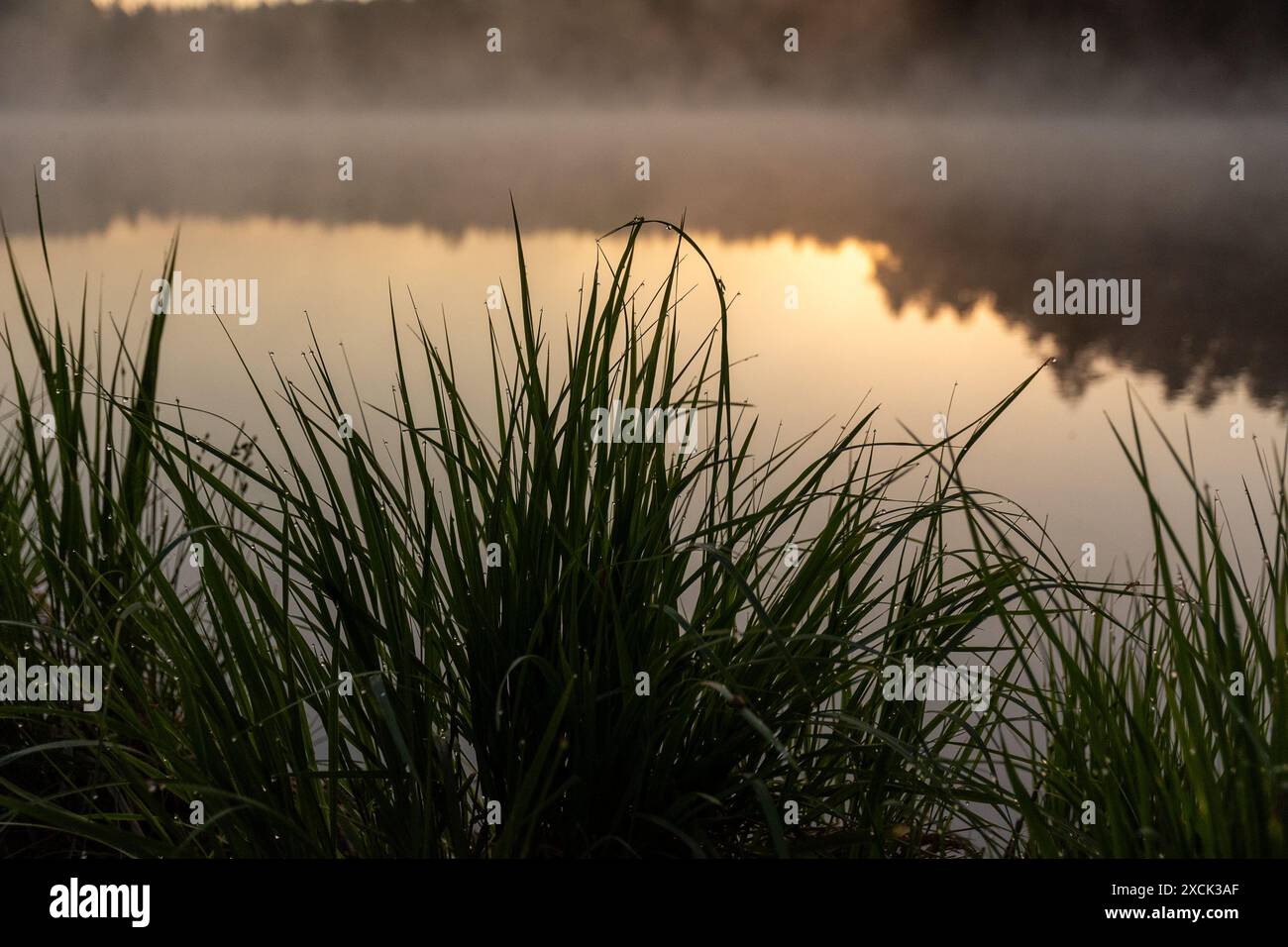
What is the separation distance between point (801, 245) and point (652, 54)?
145 cm

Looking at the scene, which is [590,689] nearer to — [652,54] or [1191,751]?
[1191,751]

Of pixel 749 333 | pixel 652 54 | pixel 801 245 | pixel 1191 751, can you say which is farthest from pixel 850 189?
pixel 1191 751

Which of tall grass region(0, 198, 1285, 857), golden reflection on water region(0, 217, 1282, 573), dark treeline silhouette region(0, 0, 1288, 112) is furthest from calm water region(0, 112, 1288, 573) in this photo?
tall grass region(0, 198, 1285, 857)

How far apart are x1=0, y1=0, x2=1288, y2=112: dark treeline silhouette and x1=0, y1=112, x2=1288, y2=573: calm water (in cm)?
16

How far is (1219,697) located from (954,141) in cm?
544

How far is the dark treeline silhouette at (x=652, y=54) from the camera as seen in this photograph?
498 cm

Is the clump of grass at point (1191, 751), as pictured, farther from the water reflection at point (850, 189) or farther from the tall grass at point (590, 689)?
the water reflection at point (850, 189)

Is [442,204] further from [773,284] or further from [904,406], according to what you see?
[904,406]

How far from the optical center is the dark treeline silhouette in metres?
4.98

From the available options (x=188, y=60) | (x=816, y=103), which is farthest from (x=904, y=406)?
(x=188, y=60)

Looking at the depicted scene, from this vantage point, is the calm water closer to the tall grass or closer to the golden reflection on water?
the golden reflection on water

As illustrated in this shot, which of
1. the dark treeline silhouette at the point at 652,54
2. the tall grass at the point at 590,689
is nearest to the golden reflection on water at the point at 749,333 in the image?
the dark treeline silhouette at the point at 652,54

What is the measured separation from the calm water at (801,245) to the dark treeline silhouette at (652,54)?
0.54ft

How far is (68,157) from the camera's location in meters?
5.27
